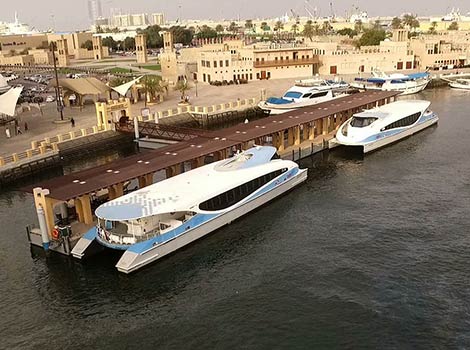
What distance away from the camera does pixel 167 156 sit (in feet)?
134

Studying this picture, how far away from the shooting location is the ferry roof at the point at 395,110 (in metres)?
55.5

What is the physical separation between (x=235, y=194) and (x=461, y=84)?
256 feet

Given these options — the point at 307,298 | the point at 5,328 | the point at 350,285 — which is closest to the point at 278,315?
the point at 307,298

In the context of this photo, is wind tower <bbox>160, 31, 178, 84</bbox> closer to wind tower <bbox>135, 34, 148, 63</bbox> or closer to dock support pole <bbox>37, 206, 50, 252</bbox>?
wind tower <bbox>135, 34, 148, 63</bbox>

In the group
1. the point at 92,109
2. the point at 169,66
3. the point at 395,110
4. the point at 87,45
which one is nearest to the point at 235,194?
the point at 395,110

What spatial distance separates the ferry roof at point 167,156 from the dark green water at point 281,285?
181 inches

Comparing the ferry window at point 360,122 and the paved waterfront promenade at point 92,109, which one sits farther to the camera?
the paved waterfront promenade at point 92,109

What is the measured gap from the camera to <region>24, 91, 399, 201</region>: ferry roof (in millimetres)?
33469

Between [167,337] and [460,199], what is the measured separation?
26129mm

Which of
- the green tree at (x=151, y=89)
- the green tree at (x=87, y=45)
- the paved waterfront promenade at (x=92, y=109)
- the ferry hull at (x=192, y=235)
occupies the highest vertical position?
the green tree at (x=87, y=45)

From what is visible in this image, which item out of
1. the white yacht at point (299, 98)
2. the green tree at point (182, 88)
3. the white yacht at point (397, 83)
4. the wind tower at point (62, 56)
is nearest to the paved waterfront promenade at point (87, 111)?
the green tree at point (182, 88)

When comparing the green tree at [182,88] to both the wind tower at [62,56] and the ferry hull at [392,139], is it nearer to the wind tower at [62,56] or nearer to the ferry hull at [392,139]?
the ferry hull at [392,139]

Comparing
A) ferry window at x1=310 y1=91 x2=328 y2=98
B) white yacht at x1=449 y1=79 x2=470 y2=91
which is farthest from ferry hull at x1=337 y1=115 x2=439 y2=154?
white yacht at x1=449 y1=79 x2=470 y2=91

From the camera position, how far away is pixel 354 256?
30344mm
